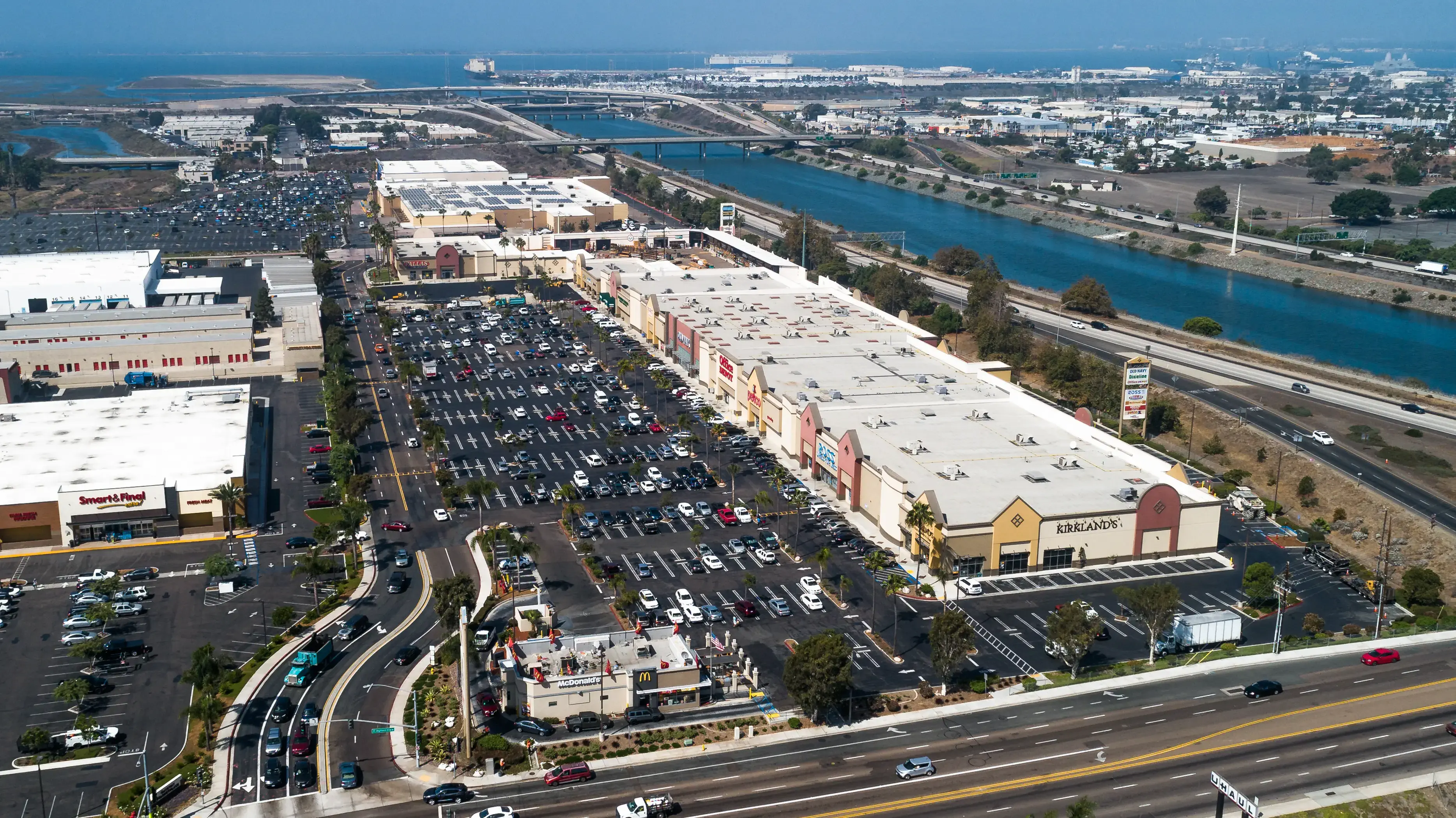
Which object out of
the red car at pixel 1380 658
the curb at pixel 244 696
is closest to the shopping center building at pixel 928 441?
the red car at pixel 1380 658

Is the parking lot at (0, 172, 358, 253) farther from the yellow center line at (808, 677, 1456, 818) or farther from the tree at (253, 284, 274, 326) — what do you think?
the yellow center line at (808, 677, 1456, 818)

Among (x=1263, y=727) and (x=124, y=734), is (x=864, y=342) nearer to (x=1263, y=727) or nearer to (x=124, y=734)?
(x=1263, y=727)

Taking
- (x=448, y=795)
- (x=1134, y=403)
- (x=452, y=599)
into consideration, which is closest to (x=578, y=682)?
(x=448, y=795)

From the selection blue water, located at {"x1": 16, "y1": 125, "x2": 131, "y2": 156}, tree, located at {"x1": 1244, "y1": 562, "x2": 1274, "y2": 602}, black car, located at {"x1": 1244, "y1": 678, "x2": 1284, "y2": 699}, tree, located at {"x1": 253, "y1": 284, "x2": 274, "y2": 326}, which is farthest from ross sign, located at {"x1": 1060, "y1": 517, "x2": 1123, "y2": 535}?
blue water, located at {"x1": 16, "y1": 125, "x2": 131, "y2": 156}

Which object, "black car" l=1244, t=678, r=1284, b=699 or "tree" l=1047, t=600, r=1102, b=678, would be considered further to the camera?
"tree" l=1047, t=600, r=1102, b=678

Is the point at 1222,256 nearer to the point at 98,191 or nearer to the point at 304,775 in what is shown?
the point at 304,775
